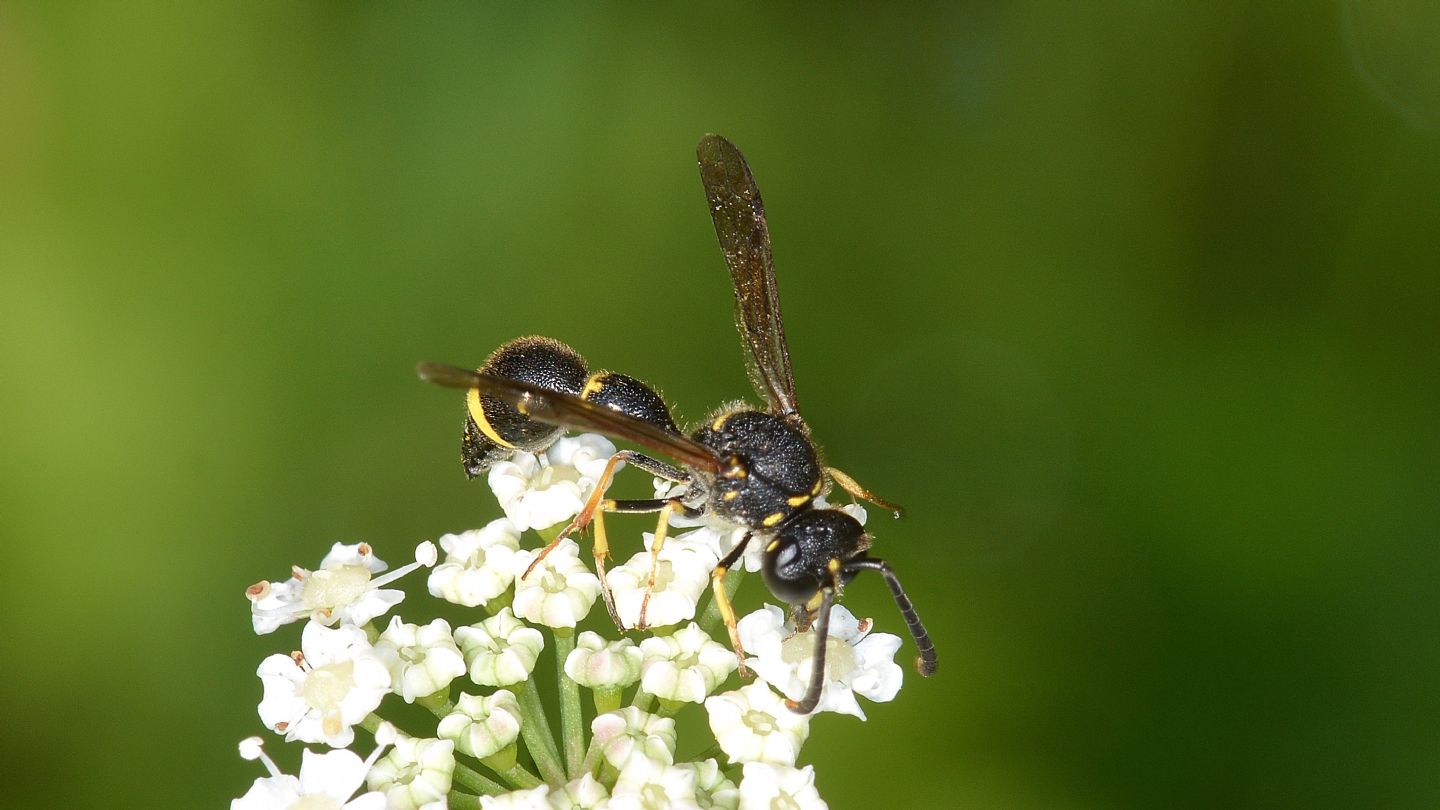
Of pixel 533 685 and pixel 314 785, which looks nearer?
pixel 314 785

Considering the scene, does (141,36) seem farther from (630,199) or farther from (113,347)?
(630,199)

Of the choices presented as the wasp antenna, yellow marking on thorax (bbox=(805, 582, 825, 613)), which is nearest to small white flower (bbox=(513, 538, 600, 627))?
yellow marking on thorax (bbox=(805, 582, 825, 613))

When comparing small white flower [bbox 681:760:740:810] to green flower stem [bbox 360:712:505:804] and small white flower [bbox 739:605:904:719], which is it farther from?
green flower stem [bbox 360:712:505:804]

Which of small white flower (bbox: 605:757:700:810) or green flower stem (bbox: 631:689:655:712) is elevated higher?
green flower stem (bbox: 631:689:655:712)

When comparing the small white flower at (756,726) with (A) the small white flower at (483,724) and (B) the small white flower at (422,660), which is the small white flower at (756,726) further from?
(B) the small white flower at (422,660)

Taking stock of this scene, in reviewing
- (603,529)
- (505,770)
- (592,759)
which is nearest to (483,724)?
(505,770)

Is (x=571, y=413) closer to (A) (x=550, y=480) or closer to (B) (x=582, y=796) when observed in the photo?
(A) (x=550, y=480)

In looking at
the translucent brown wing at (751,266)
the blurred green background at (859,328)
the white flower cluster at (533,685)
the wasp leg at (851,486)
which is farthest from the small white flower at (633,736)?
the blurred green background at (859,328)
